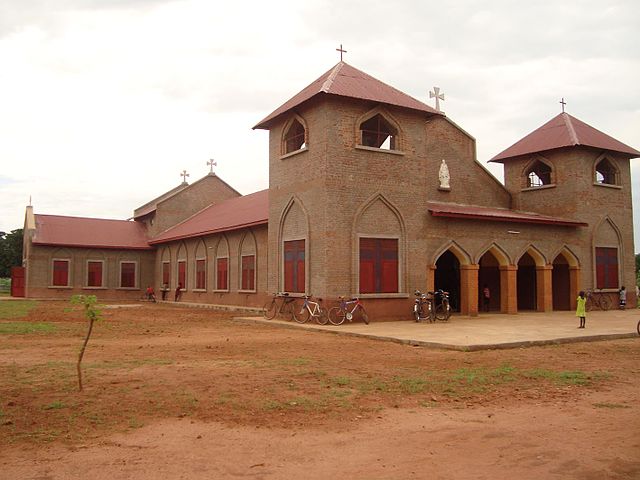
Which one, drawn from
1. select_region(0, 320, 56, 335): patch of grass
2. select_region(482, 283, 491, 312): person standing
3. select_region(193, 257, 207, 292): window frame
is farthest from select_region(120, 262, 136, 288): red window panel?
select_region(482, 283, 491, 312): person standing

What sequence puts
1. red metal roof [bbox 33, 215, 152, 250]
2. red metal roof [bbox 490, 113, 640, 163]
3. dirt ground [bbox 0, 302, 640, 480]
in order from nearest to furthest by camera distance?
dirt ground [bbox 0, 302, 640, 480], red metal roof [bbox 490, 113, 640, 163], red metal roof [bbox 33, 215, 152, 250]

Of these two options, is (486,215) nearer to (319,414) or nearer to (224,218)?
(224,218)

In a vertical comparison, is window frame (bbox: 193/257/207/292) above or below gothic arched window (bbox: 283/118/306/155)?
below

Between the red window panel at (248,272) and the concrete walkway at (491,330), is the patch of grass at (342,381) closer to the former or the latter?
the concrete walkway at (491,330)

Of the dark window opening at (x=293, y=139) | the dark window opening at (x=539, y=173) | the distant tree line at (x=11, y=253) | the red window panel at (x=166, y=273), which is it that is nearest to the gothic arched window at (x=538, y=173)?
the dark window opening at (x=539, y=173)

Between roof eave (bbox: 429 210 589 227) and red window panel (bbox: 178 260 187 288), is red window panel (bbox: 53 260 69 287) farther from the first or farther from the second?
roof eave (bbox: 429 210 589 227)

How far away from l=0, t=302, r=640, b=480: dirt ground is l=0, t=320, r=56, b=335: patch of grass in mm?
4112

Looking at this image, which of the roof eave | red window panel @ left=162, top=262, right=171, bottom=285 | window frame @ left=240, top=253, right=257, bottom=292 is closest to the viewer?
the roof eave

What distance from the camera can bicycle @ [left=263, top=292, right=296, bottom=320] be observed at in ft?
73.6

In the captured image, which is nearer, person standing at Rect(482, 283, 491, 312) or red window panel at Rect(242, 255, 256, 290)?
person standing at Rect(482, 283, 491, 312)

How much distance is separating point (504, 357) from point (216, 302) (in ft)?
74.0

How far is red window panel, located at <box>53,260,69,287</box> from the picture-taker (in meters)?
41.4

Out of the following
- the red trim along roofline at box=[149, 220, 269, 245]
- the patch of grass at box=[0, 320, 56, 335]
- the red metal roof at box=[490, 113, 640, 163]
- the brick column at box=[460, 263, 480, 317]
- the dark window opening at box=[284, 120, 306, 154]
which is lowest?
the patch of grass at box=[0, 320, 56, 335]

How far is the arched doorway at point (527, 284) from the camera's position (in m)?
28.0
